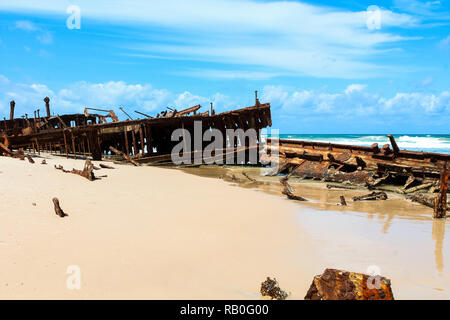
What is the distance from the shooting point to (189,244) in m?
4.80

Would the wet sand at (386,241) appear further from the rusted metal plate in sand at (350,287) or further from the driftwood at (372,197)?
the rusted metal plate in sand at (350,287)

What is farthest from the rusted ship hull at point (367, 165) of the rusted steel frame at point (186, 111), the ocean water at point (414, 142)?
the ocean water at point (414, 142)

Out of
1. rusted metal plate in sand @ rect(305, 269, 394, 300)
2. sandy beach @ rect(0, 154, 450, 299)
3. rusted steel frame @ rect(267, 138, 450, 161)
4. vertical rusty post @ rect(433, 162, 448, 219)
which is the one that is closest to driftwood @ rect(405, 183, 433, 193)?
rusted steel frame @ rect(267, 138, 450, 161)

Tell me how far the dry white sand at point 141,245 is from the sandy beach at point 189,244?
13mm

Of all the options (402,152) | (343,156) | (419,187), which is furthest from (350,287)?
→ (343,156)

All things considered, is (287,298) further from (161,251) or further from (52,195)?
(52,195)

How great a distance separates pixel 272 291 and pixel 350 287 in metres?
0.74

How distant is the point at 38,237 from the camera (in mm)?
4453

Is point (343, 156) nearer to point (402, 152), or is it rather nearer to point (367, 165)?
point (367, 165)

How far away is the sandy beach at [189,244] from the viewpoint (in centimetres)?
358

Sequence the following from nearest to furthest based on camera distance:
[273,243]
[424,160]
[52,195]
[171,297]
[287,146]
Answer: [171,297] → [273,243] → [52,195] → [424,160] → [287,146]
